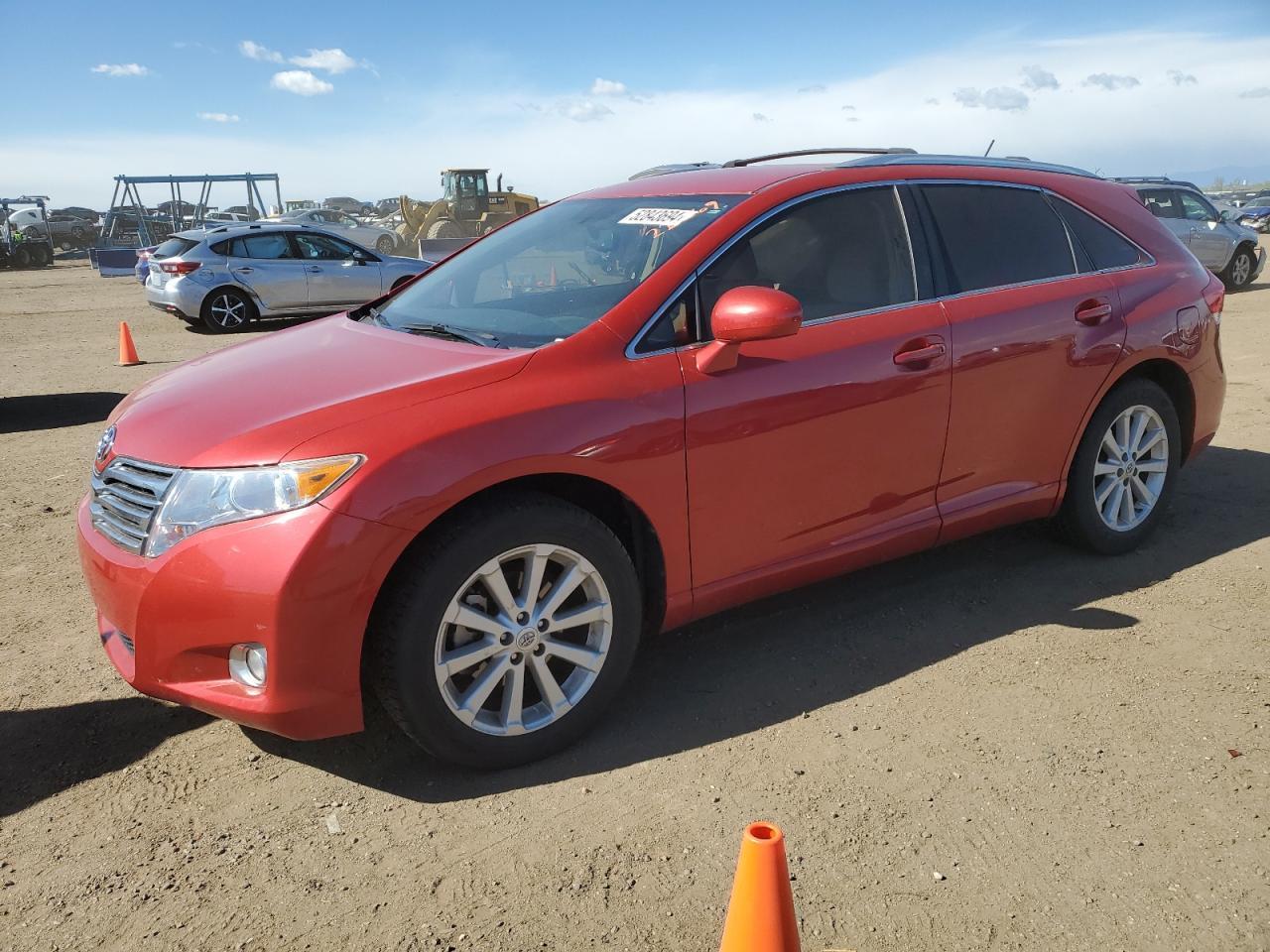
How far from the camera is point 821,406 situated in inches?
134

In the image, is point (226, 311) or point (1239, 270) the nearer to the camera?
point (226, 311)

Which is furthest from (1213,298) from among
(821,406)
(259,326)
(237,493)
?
(259,326)

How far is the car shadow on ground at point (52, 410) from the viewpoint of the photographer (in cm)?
801

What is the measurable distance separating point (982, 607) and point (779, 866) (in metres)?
2.45

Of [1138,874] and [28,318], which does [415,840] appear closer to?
[1138,874]

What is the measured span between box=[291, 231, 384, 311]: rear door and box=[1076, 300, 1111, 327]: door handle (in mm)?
12128

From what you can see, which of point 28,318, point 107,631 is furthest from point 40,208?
point 107,631

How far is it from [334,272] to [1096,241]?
12401 millimetres

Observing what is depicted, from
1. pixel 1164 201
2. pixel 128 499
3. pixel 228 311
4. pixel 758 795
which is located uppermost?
pixel 1164 201

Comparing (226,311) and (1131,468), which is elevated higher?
(226,311)

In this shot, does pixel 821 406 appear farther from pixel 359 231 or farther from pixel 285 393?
pixel 359 231

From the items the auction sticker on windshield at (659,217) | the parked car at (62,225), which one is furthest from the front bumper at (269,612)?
the parked car at (62,225)

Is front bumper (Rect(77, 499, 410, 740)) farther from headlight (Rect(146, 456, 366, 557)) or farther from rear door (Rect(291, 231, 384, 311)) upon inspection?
rear door (Rect(291, 231, 384, 311))

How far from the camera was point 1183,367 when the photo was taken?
180 inches
